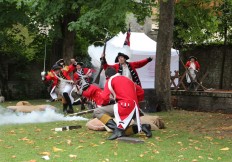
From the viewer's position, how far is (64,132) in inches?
434

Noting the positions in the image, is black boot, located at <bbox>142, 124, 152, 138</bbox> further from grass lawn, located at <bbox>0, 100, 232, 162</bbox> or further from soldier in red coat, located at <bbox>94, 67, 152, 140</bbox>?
soldier in red coat, located at <bbox>94, 67, 152, 140</bbox>

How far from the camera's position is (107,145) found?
9.20 m

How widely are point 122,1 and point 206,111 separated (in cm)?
696

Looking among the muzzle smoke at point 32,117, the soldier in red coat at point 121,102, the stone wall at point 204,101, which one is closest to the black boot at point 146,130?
the soldier in red coat at point 121,102

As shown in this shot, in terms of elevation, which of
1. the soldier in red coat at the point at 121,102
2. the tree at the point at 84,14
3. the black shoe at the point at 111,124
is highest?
the tree at the point at 84,14

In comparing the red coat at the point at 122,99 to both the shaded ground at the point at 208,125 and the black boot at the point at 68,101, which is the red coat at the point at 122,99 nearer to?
the shaded ground at the point at 208,125

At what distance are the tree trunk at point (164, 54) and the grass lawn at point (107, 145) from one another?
14.0 ft

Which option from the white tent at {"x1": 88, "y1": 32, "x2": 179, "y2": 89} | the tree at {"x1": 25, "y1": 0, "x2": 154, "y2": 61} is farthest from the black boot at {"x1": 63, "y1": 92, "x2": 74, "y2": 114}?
the white tent at {"x1": 88, "y1": 32, "x2": 179, "y2": 89}

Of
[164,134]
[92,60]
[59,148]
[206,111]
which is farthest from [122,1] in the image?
[92,60]

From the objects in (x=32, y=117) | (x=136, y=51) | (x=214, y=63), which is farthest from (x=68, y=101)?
(x=214, y=63)

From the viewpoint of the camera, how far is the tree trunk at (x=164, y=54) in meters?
16.6

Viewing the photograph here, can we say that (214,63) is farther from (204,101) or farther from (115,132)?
(115,132)

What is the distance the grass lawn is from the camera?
316 inches

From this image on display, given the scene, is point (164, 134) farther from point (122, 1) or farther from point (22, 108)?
point (22, 108)
